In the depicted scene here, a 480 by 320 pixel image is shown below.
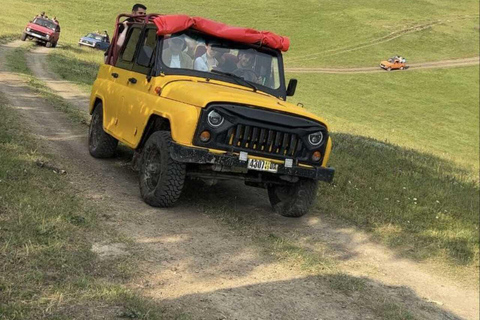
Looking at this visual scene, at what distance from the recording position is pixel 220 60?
25.1 feet

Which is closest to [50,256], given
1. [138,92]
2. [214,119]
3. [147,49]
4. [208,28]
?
[214,119]

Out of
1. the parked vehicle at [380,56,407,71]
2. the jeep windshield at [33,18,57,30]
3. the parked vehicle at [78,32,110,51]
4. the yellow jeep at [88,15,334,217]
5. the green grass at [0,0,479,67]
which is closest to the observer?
the yellow jeep at [88,15,334,217]

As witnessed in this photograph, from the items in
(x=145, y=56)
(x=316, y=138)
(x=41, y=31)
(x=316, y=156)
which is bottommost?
(x=316, y=156)

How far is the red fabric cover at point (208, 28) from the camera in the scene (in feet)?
24.3

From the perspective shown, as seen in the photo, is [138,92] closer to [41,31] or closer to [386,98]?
[41,31]

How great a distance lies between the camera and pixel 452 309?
18.8ft

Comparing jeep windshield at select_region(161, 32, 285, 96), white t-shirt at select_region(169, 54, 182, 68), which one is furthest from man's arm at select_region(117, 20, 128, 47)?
white t-shirt at select_region(169, 54, 182, 68)

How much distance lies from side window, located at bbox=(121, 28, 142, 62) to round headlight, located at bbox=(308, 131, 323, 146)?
10.3ft

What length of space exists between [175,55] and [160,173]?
1.78 meters

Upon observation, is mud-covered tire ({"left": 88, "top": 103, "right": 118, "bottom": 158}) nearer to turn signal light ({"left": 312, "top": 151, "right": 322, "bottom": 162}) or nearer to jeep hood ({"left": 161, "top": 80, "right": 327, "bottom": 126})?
jeep hood ({"left": 161, "top": 80, "right": 327, "bottom": 126})

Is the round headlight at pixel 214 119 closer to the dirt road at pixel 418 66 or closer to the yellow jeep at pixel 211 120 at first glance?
the yellow jeep at pixel 211 120

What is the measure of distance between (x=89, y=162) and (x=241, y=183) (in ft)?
7.93

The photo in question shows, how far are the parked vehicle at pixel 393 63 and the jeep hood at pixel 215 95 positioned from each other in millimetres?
53151

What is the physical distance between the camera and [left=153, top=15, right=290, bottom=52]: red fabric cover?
742 centimetres
